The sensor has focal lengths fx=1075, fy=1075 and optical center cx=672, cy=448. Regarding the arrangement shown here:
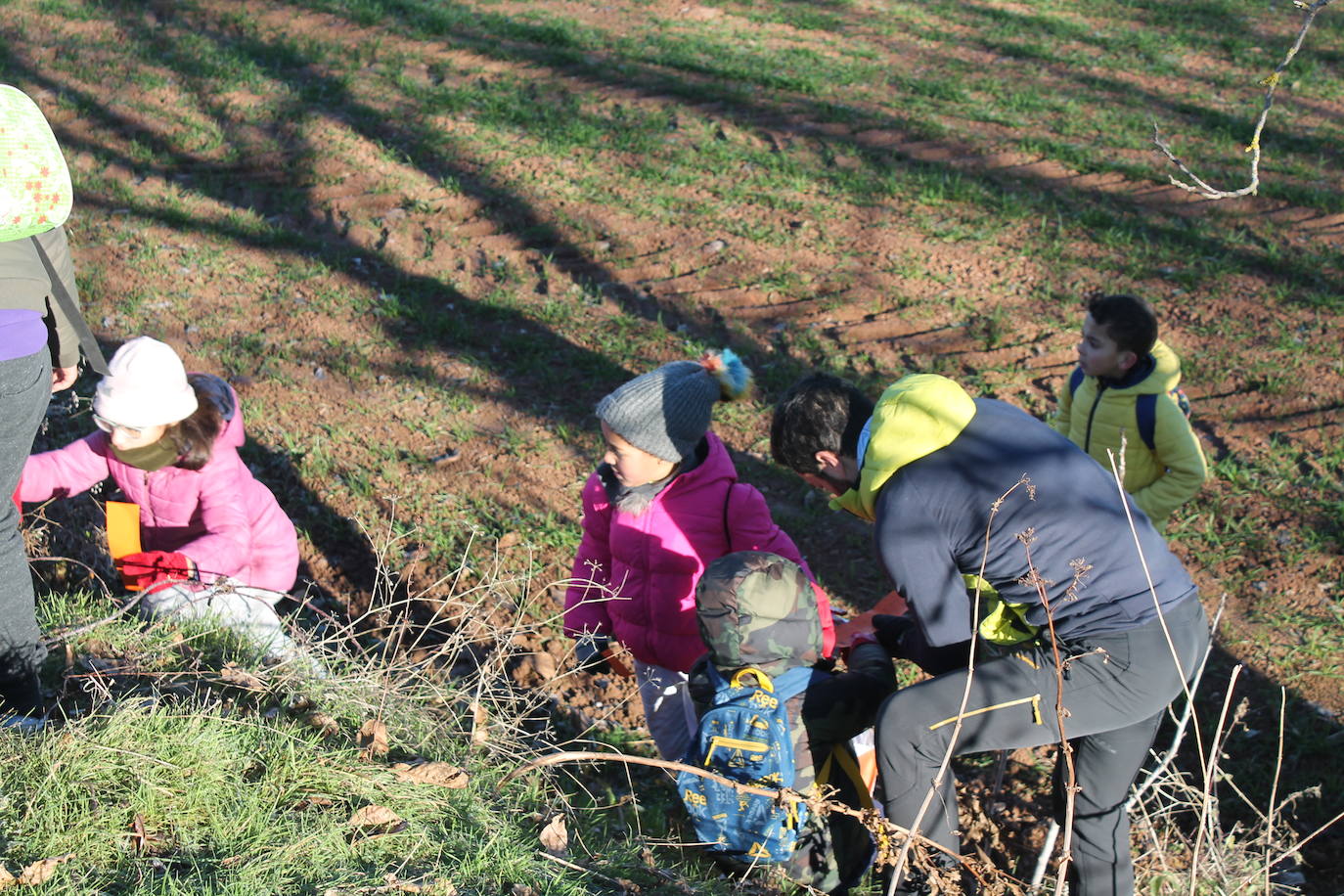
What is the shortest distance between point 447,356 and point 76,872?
386 centimetres

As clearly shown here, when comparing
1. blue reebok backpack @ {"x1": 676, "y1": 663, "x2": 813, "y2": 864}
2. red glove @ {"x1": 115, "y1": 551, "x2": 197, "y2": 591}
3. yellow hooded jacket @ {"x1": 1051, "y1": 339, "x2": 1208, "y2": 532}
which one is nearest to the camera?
blue reebok backpack @ {"x1": 676, "y1": 663, "x2": 813, "y2": 864}

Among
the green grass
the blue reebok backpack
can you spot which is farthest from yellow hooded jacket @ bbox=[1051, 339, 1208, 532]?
the green grass

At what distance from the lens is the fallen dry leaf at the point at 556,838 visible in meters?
2.62

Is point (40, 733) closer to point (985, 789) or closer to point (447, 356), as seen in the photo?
point (985, 789)

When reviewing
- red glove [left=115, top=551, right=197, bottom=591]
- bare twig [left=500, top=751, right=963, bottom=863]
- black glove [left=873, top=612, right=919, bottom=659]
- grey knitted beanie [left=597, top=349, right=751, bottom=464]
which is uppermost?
grey knitted beanie [left=597, top=349, right=751, bottom=464]

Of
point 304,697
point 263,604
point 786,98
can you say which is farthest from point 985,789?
point 786,98

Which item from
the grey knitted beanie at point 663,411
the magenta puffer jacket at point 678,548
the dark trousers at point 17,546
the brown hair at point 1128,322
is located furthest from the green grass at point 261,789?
the brown hair at point 1128,322

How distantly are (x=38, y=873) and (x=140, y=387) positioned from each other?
1.42 m

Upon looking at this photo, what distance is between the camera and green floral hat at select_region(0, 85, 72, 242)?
278 centimetres

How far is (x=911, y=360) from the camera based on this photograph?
221 inches

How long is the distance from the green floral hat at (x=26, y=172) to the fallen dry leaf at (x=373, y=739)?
1.61 m

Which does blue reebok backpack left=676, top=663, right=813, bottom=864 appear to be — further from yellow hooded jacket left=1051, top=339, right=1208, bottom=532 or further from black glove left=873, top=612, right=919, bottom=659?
yellow hooded jacket left=1051, top=339, right=1208, bottom=532

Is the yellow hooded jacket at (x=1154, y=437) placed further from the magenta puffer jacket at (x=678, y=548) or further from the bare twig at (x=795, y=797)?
the bare twig at (x=795, y=797)

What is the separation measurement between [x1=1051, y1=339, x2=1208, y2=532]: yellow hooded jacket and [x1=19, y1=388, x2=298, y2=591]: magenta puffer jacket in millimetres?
2713
